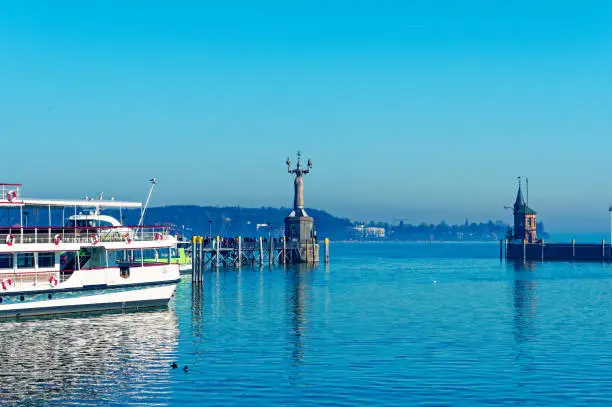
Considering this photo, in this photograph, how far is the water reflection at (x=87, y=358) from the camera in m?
36.8

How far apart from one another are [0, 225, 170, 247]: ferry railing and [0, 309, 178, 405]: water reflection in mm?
5529

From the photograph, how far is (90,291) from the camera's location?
6041 centimetres

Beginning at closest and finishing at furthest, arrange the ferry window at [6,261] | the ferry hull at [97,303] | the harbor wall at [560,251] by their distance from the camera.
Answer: the ferry hull at [97,303]
the ferry window at [6,261]
the harbor wall at [560,251]

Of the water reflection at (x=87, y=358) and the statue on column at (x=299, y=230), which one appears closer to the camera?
the water reflection at (x=87, y=358)

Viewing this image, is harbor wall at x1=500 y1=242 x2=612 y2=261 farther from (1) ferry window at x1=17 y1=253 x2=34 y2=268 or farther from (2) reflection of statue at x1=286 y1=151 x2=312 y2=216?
(1) ferry window at x1=17 y1=253 x2=34 y2=268

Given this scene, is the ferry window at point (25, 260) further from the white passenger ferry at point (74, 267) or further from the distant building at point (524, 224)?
the distant building at point (524, 224)

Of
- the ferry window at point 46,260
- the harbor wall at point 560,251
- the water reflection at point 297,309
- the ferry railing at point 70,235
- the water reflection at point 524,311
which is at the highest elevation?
the ferry railing at point 70,235

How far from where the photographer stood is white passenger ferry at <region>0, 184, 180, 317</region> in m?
58.0

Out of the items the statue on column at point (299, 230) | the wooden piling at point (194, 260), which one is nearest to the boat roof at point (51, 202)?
the wooden piling at point (194, 260)

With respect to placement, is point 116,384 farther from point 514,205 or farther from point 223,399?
point 514,205

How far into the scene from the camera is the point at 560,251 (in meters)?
169

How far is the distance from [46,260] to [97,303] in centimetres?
470

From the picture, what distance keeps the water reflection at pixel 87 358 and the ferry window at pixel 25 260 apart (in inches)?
163

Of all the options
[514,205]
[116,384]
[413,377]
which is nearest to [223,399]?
[116,384]
